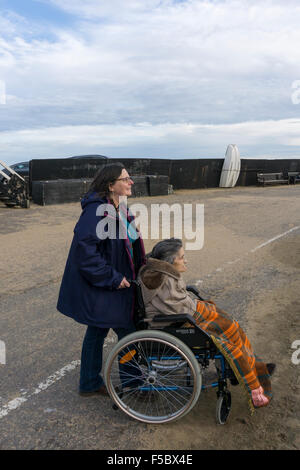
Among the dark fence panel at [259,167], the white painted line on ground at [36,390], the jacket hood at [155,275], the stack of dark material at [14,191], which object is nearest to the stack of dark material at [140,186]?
the stack of dark material at [14,191]

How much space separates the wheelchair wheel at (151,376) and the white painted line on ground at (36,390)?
64cm

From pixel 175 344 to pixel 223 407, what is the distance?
0.67 meters

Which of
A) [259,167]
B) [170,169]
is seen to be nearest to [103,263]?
[170,169]

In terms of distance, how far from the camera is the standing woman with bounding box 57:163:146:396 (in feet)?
9.61

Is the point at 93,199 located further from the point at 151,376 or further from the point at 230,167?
the point at 230,167

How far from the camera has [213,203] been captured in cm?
1655

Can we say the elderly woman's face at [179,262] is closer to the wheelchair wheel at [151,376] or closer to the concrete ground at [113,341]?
the wheelchair wheel at [151,376]

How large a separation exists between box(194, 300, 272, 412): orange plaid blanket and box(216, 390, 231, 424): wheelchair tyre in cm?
14

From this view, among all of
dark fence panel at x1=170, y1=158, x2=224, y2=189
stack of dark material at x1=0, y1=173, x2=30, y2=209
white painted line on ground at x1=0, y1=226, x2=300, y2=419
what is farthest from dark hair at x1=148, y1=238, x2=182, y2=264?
dark fence panel at x1=170, y1=158, x2=224, y2=189

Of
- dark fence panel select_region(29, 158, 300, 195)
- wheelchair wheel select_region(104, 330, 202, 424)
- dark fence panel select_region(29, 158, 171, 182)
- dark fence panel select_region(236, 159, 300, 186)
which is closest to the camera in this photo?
wheelchair wheel select_region(104, 330, 202, 424)

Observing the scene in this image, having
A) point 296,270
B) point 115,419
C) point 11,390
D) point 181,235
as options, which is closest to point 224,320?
point 115,419

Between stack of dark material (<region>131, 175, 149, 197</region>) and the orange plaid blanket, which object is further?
stack of dark material (<region>131, 175, 149, 197</region>)

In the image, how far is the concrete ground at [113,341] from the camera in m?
2.91

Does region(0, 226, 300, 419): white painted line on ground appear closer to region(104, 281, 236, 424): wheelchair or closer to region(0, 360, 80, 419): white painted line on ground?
region(0, 360, 80, 419): white painted line on ground
